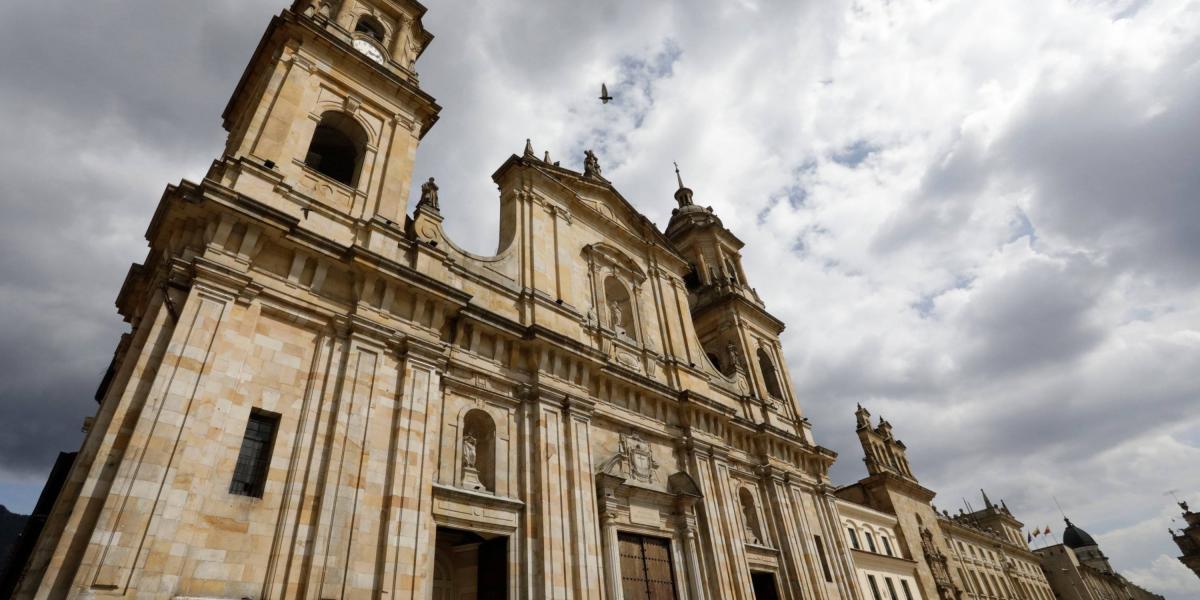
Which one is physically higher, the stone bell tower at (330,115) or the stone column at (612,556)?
the stone bell tower at (330,115)

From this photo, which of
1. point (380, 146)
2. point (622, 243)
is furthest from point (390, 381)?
point (622, 243)

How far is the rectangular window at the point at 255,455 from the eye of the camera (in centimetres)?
1016

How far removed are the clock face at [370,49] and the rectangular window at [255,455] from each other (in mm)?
10611

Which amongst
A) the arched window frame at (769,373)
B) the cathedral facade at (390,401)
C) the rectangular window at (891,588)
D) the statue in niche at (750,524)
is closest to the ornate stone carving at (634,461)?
the cathedral facade at (390,401)

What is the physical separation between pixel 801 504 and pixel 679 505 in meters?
6.91

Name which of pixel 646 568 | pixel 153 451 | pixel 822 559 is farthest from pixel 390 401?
pixel 822 559

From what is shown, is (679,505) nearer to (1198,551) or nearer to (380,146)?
(380,146)

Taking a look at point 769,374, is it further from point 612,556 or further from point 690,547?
point 612,556

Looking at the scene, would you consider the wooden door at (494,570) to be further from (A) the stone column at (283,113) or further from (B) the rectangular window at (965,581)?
(B) the rectangular window at (965,581)

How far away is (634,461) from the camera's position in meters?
17.3

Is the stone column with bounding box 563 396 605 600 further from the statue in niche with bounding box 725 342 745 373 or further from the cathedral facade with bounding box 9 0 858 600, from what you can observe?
the statue in niche with bounding box 725 342 745 373

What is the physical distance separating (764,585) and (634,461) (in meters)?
6.95

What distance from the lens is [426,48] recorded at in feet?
65.5

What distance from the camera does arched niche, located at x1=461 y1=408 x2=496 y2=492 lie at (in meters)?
13.5
